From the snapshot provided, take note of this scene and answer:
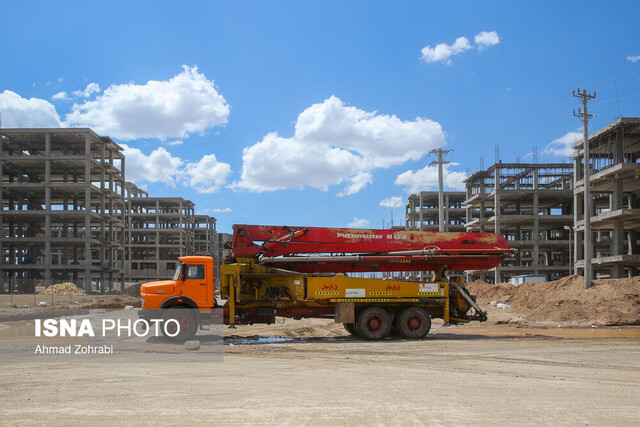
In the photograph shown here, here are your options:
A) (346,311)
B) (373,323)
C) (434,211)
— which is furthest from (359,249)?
(434,211)

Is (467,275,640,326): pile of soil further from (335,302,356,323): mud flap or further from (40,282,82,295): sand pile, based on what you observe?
(40,282,82,295): sand pile

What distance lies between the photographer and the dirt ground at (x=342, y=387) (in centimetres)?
711

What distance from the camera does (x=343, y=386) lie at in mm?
9195

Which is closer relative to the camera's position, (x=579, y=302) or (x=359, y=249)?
(x=359, y=249)

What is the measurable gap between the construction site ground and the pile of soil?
1066cm

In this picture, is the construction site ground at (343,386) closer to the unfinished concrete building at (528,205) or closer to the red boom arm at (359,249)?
the red boom arm at (359,249)

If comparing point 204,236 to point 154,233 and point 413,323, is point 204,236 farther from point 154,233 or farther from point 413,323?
point 413,323

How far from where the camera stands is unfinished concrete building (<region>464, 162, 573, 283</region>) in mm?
69750

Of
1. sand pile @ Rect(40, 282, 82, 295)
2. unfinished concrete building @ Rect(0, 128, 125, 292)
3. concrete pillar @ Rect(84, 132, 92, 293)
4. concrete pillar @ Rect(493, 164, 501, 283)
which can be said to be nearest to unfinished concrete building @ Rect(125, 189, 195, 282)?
unfinished concrete building @ Rect(0, 128, 125, 292)

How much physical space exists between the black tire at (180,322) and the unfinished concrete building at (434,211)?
77784 mm

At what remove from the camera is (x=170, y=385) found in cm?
918

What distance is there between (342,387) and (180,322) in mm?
8560

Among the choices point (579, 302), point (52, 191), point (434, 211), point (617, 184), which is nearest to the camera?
point (579, 302)

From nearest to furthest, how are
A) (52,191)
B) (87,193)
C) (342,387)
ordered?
1. (342,387)
2. (87,193)
3. (52,191)
